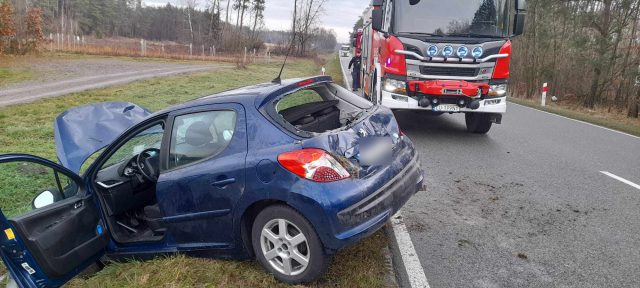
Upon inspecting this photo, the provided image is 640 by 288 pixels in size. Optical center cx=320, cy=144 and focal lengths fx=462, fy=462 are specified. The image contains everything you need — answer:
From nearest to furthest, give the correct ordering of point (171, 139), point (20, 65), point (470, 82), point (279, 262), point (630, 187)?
1. point (279, 262)
2. point (171, 139)
3. point (630, 187)
4. point (470, 82)
5. point (20, 65)

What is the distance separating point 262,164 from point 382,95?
5.51 m

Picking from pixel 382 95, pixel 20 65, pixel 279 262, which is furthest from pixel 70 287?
pixel 20 65

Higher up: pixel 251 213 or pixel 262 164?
pixel 262 164

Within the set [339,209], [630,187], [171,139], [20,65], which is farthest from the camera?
[20,65]

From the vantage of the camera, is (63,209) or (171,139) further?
(171,139)

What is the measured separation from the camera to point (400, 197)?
345cm

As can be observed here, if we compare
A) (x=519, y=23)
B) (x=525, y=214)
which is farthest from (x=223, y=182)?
(x=519, y=23)

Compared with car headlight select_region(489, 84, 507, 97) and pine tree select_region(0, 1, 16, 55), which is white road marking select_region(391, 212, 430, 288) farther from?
pine tree select_region(0, 1, 16, 55)

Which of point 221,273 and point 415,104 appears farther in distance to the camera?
point 415,104

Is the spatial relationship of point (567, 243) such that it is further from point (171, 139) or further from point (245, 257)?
point (171, 139)

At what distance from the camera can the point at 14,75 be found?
18438 millimetres

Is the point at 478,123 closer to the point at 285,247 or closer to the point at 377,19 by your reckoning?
the point at 377,19

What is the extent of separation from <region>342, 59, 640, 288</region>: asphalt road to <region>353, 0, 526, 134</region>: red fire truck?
809 millimetres

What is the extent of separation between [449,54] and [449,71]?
294 millimetres
